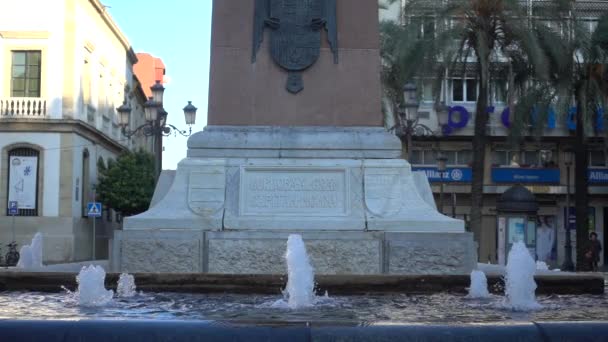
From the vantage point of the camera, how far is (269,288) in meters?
8.61

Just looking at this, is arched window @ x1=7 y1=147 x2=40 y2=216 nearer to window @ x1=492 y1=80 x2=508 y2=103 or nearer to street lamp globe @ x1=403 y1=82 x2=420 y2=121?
window @ x1=492 y1=80 x2=508 y2=103

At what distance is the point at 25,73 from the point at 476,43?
20.5 metres

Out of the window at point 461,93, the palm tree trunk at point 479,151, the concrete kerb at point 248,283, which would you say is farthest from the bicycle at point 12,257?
the concrete kerb at point 248,283

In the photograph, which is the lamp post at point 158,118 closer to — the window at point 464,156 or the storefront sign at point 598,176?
the window at point 464,156

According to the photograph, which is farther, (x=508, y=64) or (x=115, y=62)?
(x=115, y=62)

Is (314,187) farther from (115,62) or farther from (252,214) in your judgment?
(115,62)

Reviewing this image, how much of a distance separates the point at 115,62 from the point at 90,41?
26.5 ft

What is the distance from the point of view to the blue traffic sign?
36.0m

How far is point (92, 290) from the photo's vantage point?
7.64 metres

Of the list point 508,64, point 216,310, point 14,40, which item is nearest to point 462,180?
point 508,64

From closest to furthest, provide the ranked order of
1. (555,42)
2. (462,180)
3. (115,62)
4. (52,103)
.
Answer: (555,42) → (52,103) → (462,180) → (115,62)

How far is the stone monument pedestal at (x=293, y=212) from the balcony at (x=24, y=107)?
2916cm

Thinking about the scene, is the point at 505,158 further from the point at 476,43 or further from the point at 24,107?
the point at 24,107

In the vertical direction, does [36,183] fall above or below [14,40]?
below
